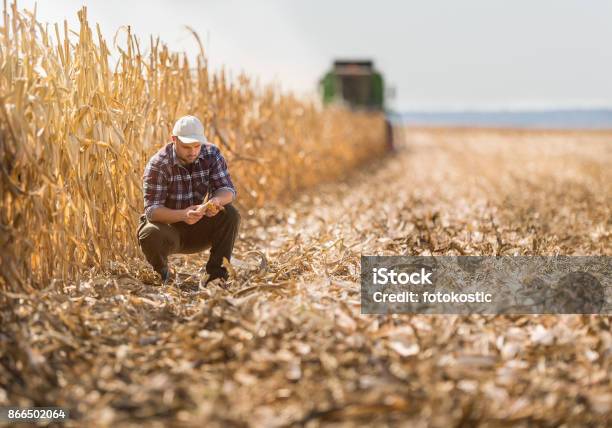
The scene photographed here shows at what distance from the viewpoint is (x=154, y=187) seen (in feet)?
17.5

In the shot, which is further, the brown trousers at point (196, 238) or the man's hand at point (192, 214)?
the brown trousers at point (196, 238)

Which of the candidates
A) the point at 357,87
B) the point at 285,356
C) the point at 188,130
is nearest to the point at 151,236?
the point at 188,130

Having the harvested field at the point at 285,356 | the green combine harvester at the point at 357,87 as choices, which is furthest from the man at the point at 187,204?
the green combine harvester at the point at 357,87

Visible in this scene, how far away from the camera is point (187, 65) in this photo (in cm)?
763

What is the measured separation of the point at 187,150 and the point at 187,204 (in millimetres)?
443

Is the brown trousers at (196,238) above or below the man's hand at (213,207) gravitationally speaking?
below

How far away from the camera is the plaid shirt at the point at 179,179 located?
535cm

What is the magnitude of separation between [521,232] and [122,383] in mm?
4718

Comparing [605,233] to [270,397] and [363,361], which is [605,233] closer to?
[363,361]

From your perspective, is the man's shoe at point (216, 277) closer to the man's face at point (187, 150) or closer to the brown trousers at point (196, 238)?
the brown trousers at point (196, 238)

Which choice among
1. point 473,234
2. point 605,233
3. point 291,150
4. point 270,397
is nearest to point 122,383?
point 270,397

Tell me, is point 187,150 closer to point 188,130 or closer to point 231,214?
point 188,130

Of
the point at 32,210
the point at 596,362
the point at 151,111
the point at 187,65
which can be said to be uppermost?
the point at 187,65

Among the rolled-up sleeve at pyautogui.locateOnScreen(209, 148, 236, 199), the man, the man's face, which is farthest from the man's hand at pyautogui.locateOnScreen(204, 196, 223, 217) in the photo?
the man's face
